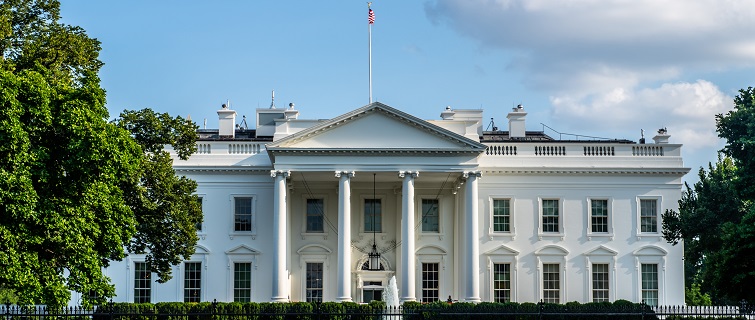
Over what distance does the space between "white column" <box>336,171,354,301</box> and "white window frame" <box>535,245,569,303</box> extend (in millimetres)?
10002

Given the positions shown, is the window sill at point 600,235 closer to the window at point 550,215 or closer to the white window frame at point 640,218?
the white window frame at point 640,218

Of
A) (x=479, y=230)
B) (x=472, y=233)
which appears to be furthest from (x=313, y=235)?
(x=472, y=233)

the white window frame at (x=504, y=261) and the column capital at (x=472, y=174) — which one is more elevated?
the column capital at (x=472, y=174)

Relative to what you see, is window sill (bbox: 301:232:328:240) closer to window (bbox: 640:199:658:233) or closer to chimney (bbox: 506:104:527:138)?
chimney (bbox: 506:104:527:138)

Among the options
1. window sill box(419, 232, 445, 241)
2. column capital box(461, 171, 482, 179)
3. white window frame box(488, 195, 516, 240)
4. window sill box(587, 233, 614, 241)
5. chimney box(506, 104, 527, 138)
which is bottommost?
window sill box(587, 233, 614, 241)

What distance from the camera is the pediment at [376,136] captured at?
5231 centimetres

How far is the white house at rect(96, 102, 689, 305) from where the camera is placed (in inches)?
2210

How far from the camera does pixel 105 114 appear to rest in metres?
33.5

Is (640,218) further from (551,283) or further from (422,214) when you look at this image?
(422,214)

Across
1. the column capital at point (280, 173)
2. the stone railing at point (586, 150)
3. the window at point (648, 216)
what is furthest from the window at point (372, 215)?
the window at point (648, 216)

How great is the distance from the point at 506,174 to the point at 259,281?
1340 cm

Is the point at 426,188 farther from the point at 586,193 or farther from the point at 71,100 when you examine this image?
the point at 71,100

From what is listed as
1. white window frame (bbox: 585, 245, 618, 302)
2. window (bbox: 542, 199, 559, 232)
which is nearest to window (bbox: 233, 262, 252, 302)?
window (bbox: 542, 199, 559, 232)

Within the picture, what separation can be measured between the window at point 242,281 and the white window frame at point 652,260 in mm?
19147
